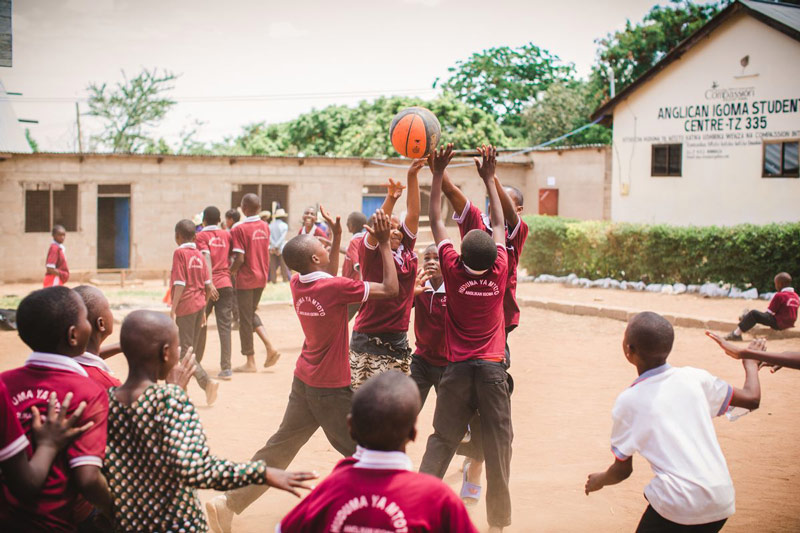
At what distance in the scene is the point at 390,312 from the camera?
5.68 meters

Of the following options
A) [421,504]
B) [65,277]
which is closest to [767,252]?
[65,277]

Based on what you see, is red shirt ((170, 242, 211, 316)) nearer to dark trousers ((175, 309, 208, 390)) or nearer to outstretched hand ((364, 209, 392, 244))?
dark trousers ((175, 309, 208, 390))

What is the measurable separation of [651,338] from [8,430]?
276cm

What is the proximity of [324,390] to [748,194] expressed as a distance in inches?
751

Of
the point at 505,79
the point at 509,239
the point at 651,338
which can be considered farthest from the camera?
the point at 505,79

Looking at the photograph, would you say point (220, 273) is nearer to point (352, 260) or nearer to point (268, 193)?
point (352, 260)

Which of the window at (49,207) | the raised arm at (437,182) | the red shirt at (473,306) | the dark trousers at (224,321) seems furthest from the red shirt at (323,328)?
the window at (49,207)

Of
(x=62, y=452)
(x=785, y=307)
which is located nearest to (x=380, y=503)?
(x=62, y=452)

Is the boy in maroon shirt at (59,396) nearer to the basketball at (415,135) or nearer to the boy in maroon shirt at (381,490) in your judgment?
the boy in maroon shirt at (381,490)

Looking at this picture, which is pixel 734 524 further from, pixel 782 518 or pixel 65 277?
pixel 65 277

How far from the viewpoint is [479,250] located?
15.5 feet

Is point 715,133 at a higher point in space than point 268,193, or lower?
higher

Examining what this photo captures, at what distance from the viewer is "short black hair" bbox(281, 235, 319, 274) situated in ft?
16.1

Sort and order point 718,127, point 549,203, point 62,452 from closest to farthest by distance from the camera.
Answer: point 62,452, point 718,127, point 549,203
